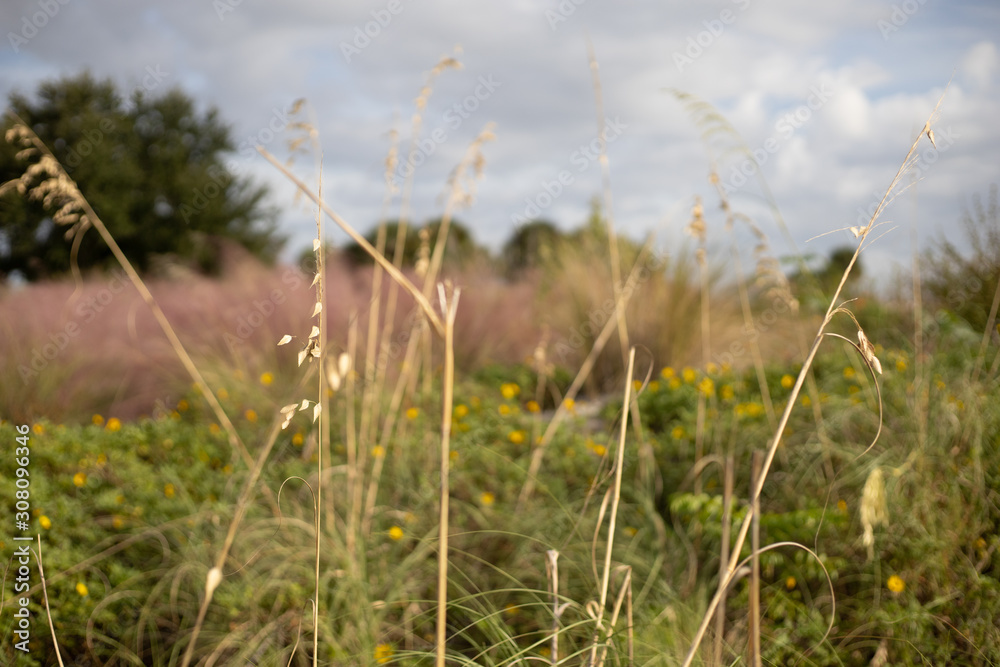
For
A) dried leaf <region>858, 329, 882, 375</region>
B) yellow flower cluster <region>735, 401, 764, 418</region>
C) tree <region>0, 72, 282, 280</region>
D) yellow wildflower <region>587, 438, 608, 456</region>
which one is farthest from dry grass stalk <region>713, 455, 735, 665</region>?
tree <region>0, 72, 282, 280</region>

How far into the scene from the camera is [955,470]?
Result: 2.14 m

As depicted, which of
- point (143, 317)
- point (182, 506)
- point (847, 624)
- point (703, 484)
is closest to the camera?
point (847, 624)

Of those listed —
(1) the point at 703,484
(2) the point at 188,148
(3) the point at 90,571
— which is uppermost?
(2) the point at 188,148

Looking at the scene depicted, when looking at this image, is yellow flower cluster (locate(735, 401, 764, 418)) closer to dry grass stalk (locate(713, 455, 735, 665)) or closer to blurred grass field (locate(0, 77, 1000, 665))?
blurred grass field (locate(0, 77, 1000, 665))

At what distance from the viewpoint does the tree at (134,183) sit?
13883 mm

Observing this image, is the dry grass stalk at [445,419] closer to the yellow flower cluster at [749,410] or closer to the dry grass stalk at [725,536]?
the dry grass stalk at [725,536]

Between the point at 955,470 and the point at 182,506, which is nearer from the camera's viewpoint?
the point at 955,470

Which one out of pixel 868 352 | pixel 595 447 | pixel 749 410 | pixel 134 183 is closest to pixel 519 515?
pixel 595 447

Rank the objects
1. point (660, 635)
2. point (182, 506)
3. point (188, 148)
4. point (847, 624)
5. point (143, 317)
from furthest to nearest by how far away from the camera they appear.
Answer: point (188, 148)
point (143, 317)
point (182, 506)
point (847, 624)
point (660, 635)

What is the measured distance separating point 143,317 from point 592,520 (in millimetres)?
4514

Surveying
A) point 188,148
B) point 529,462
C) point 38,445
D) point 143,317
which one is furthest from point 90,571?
point 188,148

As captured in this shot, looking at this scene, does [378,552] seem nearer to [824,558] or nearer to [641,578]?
[641,578]

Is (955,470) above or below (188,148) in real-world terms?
below

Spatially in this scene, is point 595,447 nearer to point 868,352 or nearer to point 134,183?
point 868,352
